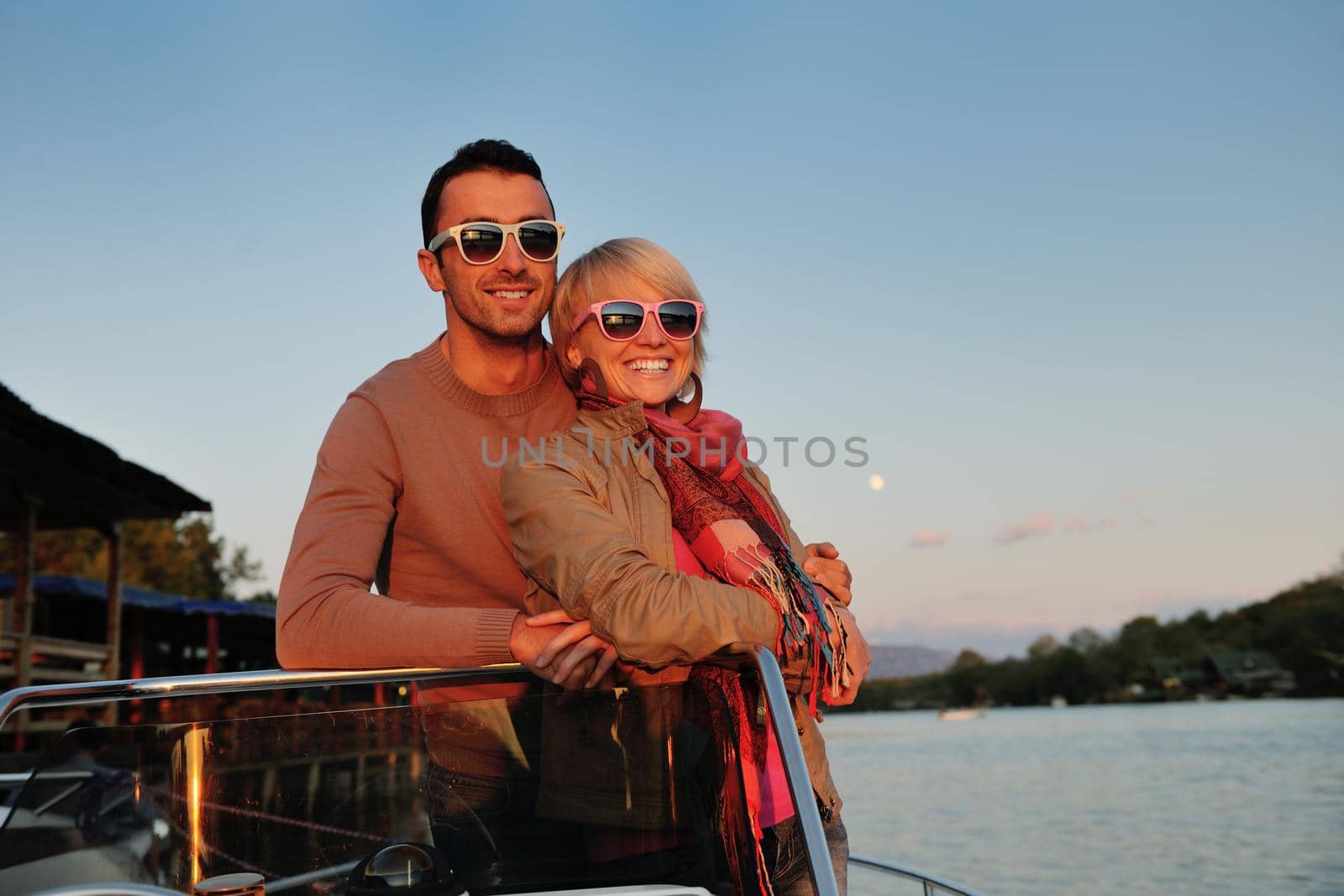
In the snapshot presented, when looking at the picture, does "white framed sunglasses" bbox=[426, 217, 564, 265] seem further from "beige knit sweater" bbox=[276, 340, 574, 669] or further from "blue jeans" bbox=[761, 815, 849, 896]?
"blue jeans" bbox=[761, 815, 849, 896]

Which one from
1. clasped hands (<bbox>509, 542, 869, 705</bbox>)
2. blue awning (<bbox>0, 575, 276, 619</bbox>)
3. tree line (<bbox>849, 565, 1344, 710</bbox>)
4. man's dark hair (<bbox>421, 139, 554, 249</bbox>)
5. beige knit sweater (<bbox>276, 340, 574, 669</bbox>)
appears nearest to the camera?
clasped hands (<bbox>509, 542, 869, 705</bbox>)

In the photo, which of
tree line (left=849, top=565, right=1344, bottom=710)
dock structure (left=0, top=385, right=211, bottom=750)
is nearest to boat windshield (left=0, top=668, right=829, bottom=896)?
Answer: dock structure (left=0, top=385, right=211, bottom=750)

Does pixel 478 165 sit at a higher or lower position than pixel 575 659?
higher

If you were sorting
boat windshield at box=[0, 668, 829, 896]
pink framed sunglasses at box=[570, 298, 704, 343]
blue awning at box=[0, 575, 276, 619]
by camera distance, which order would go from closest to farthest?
boat windshield at box=[0, 668, 829, 896] → pink framed sunglasses at box=[570, 298, 704, 343] → blue awning at box=[0, 575, 276, 619]

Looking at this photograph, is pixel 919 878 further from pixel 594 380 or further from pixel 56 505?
pixel 56 505

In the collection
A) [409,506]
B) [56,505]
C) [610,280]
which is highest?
[56,505]

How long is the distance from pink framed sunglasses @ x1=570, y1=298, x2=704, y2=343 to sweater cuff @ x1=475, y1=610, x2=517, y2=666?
0.73 meters

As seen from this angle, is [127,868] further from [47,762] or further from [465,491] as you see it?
[465,491]

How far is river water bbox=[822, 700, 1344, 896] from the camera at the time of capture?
82.6ft

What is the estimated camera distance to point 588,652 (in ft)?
6.30

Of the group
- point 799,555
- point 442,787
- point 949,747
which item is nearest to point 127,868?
point 442,787

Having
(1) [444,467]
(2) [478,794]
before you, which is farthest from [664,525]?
(1) [444,467]

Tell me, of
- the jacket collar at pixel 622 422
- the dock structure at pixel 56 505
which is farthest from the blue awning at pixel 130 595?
the jacket collar at pixel 622 422

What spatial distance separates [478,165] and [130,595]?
666 inches
